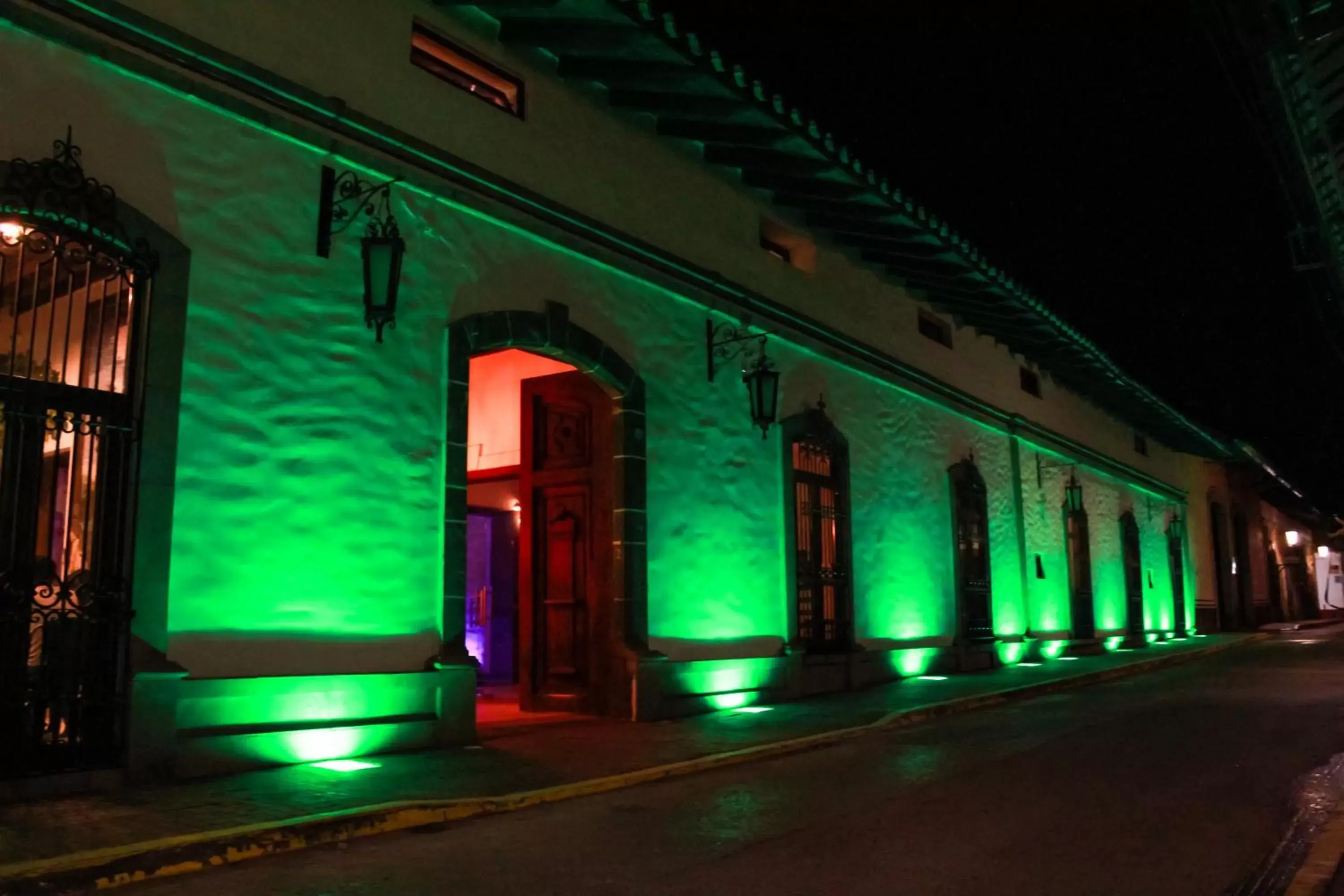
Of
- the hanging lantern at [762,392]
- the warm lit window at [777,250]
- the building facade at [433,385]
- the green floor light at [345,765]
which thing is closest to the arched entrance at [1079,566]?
the building facade at [433,385]

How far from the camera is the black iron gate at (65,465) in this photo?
604 centimetres

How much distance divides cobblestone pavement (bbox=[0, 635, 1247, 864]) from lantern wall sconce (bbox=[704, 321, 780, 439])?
3.20 meters

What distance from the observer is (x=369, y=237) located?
774 cm

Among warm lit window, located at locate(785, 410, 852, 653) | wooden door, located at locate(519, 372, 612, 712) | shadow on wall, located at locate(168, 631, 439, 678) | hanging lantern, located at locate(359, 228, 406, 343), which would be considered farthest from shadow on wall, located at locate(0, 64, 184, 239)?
warm lit window, located at locate(785, 410, 852, 653)

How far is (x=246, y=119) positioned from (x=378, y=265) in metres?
1.30

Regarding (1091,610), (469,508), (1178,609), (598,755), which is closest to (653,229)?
(469,508)

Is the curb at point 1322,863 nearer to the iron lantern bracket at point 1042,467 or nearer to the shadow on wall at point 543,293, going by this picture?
the shadow on wall at point 543,293

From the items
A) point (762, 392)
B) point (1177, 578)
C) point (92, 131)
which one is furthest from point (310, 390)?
point (1177, 578)

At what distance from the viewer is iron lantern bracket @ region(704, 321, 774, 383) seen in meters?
11.6

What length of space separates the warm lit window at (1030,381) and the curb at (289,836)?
1374 cm

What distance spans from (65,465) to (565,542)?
506 centimetres

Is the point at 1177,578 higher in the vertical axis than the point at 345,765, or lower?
higher

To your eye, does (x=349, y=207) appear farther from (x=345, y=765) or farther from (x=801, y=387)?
(x=801, y=387)

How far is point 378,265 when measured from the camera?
303 inches
